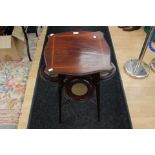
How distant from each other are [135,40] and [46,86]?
119cm

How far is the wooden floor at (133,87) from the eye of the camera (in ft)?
5.37

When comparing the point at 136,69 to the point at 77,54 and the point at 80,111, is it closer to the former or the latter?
the point at 80,111

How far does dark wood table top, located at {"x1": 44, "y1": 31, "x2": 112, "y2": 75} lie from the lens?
3.59 feet

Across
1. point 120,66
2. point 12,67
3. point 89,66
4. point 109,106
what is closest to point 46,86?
point 12,67

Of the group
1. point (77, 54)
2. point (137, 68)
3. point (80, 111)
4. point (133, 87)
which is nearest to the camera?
point (77, 54)

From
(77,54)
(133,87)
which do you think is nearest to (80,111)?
(133,87)

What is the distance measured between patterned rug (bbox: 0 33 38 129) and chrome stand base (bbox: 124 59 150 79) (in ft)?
3.33

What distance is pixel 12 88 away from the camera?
191 cm

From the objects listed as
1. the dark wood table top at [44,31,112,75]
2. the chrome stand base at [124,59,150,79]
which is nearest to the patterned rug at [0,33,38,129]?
the dark wood table top at [44,31,112,75]

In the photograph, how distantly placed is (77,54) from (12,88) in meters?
1.01

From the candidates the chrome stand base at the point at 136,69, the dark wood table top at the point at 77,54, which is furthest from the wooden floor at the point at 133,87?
the dark wood table top at the point at 77,54

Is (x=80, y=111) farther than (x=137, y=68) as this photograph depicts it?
No

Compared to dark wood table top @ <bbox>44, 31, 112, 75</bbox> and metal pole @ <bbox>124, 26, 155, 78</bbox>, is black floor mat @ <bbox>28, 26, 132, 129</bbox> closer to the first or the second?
metal pole @ <bbox>124, 26, 155, 78</bbox>
